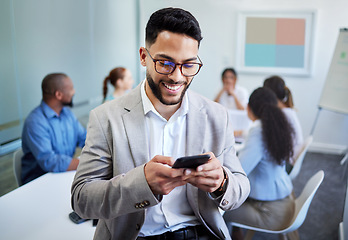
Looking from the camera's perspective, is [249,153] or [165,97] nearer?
[165,97]

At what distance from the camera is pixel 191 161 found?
3.21 feet

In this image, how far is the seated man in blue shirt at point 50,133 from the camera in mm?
2211

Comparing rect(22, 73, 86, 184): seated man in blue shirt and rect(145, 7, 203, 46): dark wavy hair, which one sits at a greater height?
rect(145, 7, 203, 46): dark wavy hair

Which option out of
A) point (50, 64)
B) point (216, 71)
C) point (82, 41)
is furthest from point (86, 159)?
point (216, 71)

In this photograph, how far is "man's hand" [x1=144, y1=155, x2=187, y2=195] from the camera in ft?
3.32

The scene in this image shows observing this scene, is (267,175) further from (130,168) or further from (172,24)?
(172,24)

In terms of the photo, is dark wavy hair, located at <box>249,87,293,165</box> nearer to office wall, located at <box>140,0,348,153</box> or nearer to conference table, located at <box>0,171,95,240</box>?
conference table, located at <box>0,171,95,240</box>

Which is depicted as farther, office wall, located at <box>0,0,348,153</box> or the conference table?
office wall, located at <box>0,0,348,153</box>

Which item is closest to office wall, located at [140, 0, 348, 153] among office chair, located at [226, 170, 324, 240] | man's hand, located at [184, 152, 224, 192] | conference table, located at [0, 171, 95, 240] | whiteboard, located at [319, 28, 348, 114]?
whiteboard, located at [319, 28, 348, 114]

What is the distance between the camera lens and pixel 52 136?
2439 mm

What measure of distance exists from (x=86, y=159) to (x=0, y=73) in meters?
1.94

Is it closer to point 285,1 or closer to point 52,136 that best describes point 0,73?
point 52,136

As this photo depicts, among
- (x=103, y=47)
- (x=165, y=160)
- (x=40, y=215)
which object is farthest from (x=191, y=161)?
(x=103, y=47)

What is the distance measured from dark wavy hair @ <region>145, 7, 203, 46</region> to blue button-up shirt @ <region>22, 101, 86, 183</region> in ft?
4.41
